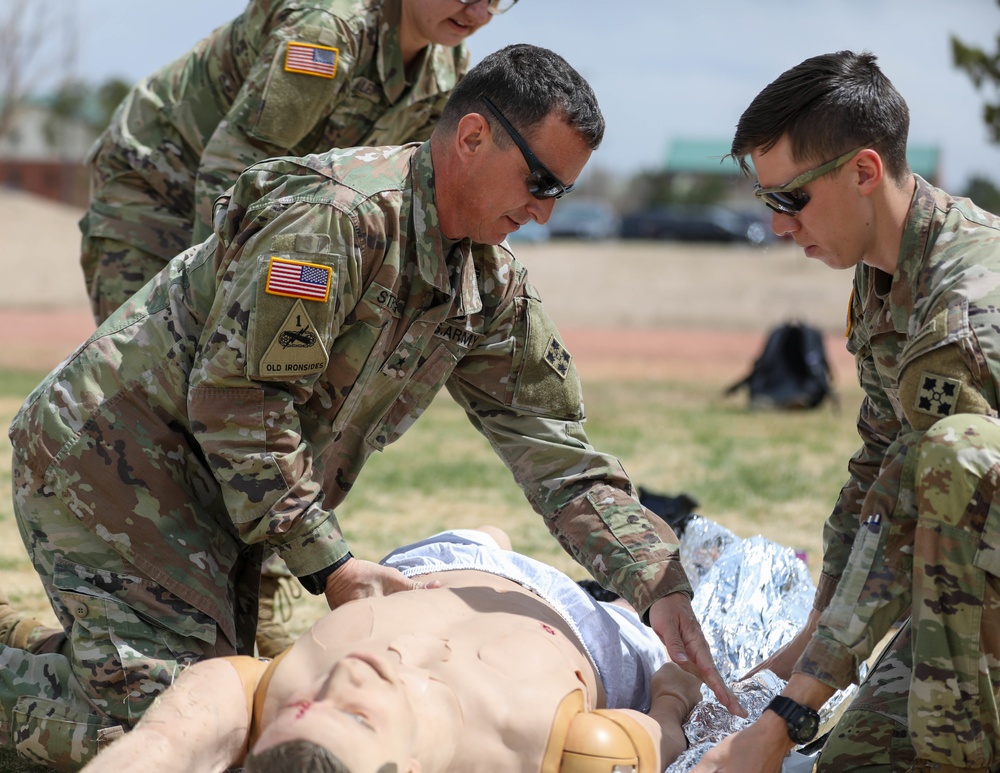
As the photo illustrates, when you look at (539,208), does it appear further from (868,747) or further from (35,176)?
(35,176)

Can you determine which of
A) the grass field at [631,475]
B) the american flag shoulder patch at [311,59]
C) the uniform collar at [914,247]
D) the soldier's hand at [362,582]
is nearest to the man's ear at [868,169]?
the uniform collar at [914,247]

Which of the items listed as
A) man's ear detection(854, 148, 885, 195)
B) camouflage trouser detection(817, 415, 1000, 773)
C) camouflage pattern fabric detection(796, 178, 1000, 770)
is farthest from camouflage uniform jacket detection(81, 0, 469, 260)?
Result: camouflage trouser detection(817, 415, 1000, 773)

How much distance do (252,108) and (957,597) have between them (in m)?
2.85

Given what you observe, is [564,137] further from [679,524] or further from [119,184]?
[119,184]

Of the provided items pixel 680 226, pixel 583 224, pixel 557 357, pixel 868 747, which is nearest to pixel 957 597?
pixel 868 747

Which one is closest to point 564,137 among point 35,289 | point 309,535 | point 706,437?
point 309,535

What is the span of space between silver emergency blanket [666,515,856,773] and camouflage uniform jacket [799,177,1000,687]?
0.57 m

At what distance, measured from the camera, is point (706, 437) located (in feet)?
28.0

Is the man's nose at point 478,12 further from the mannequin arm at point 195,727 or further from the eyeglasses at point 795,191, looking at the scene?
the mannequin arm at point 195,727

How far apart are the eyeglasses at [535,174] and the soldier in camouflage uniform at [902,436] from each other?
1.47ft

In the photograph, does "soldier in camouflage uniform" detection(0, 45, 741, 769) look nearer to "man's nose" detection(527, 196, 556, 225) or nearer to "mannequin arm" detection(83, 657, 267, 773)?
"man's nose" detection(527, 196, 556, 225)

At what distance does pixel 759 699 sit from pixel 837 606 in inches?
24.6

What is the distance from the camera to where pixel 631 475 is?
22.9ft

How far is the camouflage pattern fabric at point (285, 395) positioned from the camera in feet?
9.13
